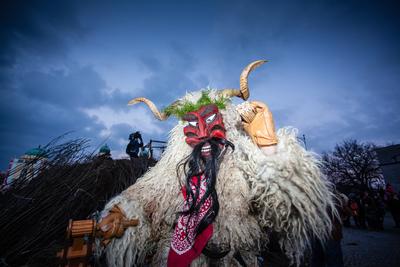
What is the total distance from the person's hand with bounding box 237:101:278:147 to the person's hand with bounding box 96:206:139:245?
1.10m

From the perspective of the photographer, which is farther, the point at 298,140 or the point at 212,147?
the point at 212,147

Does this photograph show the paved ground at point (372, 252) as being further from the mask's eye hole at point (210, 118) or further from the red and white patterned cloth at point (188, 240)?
the mask's eye hole at point (210, 118)

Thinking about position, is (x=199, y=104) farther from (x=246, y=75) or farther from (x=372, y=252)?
(x=372, y=252)

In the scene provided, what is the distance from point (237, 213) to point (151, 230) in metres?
0.70

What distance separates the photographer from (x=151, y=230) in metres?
1.54

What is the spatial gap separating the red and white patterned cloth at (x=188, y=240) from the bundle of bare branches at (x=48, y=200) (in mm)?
1181

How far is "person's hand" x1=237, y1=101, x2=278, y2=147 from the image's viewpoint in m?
1.41

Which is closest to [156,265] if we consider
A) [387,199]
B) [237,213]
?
[237,213]

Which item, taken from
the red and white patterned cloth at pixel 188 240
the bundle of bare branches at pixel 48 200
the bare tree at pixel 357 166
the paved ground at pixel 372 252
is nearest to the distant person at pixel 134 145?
the bundle of bare branches at pixel 48 200

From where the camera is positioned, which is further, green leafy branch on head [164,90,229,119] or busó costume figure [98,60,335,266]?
green leafy branch on head [164,90,229,119]

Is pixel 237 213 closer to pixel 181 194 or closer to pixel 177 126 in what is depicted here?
pixel 181 194

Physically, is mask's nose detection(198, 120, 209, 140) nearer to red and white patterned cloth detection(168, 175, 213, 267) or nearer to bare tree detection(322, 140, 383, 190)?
red and white patterned cloth detection(168, 175, 213, 267)

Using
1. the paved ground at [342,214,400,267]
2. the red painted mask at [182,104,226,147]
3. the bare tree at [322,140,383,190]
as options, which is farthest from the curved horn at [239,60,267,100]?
the bare tree at [322,140,383,190]

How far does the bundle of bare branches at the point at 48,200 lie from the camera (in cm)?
163
